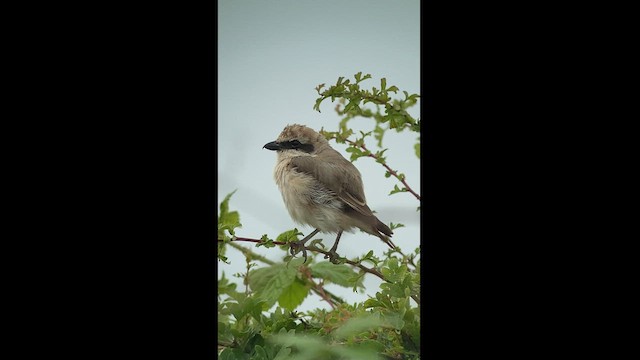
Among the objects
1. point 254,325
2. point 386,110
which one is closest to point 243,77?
point 386,110

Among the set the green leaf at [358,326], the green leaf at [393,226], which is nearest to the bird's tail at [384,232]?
the green leaf at [393,226]

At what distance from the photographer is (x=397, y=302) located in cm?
110

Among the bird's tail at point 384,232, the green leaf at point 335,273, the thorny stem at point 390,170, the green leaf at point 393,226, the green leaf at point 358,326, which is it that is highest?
the thorny stem at point 390,170

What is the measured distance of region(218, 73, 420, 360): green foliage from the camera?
1086 millimetres

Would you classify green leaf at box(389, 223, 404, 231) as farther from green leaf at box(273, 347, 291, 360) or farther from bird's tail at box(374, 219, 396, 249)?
green leaf at box(273, 347, 291, 360)

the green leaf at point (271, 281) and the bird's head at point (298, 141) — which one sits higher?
the bird's head at point (298, 141)

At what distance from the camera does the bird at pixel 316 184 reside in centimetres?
115

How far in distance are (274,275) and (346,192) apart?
0.15 metres

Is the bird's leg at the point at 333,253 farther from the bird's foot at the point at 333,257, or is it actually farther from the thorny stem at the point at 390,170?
the thorny stem at the point at 390,170

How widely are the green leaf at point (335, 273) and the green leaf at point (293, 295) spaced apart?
0.08 ft

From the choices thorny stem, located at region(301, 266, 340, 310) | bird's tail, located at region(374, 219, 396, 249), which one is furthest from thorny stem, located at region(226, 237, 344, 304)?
bird's tail, located at region(374, 219, 396, 249)

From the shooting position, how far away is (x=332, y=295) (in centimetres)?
116

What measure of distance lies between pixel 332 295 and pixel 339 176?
164 millimetres

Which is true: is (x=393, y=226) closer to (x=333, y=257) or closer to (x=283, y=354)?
(x=333, y=257)
